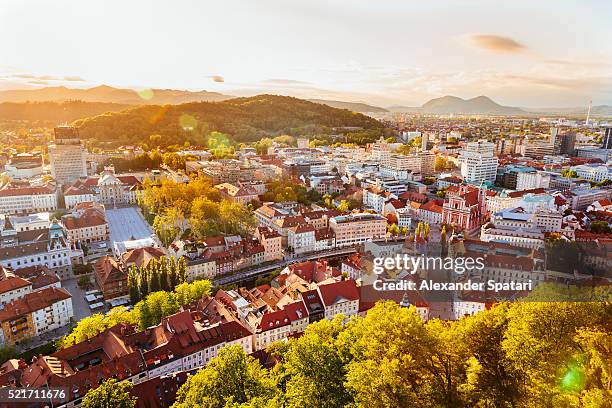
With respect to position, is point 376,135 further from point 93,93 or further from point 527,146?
point 93,93

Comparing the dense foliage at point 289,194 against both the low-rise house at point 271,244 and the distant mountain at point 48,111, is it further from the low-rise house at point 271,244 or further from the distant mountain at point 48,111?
the distant mountain at point 48,111

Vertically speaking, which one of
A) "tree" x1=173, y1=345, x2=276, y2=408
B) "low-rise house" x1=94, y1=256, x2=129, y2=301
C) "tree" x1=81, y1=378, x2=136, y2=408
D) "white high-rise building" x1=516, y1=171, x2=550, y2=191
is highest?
"white high-rise building" x1=516, y1=171, x2=550, y2=191

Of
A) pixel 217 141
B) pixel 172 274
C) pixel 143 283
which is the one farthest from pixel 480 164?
pixel 217 141

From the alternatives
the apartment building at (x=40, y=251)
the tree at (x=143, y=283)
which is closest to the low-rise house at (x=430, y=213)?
the tree at (x=143, y=283)

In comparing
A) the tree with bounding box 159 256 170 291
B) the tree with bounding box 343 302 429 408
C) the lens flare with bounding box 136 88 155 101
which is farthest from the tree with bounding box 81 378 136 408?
the lens flare with bounding box 136 88 155 101

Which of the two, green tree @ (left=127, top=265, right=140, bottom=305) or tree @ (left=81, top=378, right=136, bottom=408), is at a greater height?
tree @ (left=81, top=378, right=136, bottom=408)

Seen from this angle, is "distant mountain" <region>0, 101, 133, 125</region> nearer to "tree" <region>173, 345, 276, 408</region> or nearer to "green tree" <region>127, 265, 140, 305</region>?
"green tree" <region>127, 265, 140, 305</region>

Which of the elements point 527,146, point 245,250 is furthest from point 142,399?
point 527,146
